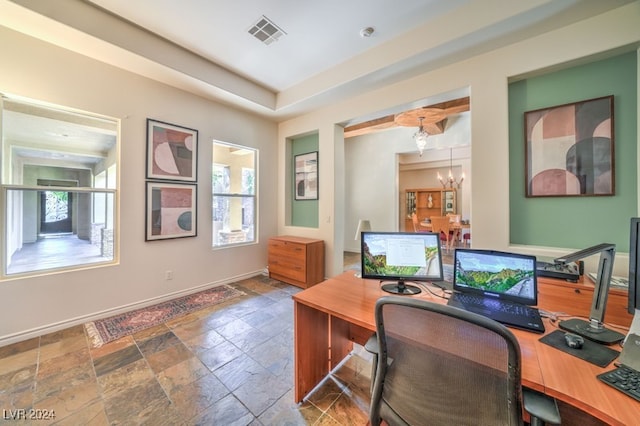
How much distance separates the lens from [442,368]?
87cm

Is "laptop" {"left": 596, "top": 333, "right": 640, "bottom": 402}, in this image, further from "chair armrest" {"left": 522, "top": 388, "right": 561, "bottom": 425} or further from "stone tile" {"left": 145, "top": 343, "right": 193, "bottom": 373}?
→ "stone tile" {"left": 145, "top": 343, "right": 193, "bottom": 373}

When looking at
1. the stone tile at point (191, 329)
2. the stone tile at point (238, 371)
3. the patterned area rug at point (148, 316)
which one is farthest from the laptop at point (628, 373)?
the patterned area rug at point (148, 316)

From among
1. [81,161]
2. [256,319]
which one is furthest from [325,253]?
[81,161]

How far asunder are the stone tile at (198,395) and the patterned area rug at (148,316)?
3.97 feet

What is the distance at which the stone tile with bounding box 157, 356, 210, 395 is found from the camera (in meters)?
1.73

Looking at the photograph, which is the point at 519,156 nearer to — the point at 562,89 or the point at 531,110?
the point at 531,110

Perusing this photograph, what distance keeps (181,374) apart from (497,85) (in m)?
4.05

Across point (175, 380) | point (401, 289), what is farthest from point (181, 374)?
point (401, 289)

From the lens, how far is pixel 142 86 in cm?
293

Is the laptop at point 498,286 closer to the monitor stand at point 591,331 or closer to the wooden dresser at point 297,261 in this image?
the monitor stand at point 591,331

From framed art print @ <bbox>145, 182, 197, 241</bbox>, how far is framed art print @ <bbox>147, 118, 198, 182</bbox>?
5.7 inches

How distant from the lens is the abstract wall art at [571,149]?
6.77 ft

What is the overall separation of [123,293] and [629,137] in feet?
17.7

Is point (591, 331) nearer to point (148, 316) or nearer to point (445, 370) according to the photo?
point (445, 370)
